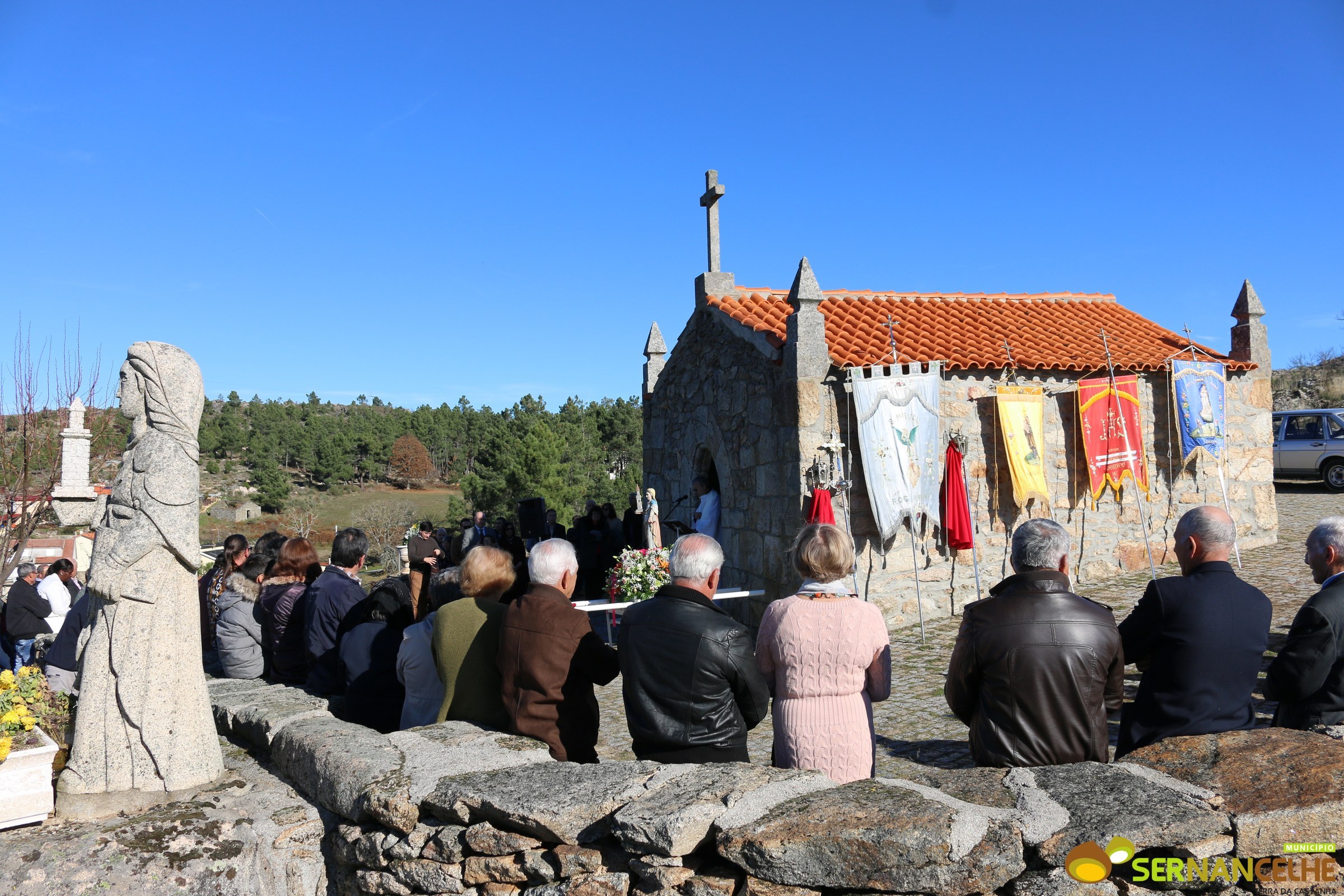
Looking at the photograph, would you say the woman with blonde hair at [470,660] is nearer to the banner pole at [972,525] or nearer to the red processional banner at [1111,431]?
the banner pole at [972,525]

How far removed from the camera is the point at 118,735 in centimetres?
322

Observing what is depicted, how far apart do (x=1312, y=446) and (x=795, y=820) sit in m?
18.3

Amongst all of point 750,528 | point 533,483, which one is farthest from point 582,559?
point 533,483

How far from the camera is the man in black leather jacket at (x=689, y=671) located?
2.80m

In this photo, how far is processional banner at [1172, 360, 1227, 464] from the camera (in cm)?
1030

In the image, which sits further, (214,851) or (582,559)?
(582,559)

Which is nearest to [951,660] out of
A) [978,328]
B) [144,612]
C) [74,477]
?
[144,612]

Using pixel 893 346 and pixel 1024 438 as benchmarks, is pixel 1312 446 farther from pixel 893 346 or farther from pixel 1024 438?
pixel 893 346

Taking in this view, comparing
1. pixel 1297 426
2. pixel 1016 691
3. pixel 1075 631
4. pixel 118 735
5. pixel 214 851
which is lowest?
pixel 214 851

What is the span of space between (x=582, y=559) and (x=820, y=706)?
8742mm

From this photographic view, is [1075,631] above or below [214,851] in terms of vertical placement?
above

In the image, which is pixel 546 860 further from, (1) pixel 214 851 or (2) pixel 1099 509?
(2) pixel 1099 509

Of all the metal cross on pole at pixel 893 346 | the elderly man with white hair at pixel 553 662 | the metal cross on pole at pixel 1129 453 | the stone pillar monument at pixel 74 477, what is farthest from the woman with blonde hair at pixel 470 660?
the stone pillar monument at pixel 74 477

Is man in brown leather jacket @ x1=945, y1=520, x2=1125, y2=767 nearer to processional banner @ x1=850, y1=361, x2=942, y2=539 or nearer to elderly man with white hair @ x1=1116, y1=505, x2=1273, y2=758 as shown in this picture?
elderly man with white hair @ x1=1116, y1=505, x2=1273, y2=758
